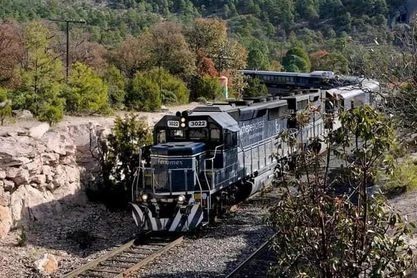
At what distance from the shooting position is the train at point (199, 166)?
1400 centimetres

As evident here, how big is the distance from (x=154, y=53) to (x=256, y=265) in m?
27.0

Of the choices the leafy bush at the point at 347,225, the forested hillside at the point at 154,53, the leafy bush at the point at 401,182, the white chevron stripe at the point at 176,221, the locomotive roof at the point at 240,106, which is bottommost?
the white chevron stripe at the point at 176,221

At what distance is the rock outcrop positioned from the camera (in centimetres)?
1433

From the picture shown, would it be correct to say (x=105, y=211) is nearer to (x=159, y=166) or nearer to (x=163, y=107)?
(x=159, y=166)

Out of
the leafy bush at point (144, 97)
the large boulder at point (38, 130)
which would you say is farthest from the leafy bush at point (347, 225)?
the leafy bush at point (144, 97)

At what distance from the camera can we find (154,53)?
37.4m

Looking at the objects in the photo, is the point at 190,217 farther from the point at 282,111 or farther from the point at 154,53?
the point at 154,53

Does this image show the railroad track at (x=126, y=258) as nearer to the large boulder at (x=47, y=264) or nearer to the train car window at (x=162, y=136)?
the large boulder at (x=47, y=264)

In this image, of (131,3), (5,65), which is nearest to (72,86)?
(5,65)

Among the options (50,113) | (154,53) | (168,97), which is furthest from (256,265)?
(154,53)

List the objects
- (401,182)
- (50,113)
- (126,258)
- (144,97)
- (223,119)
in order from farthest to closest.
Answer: (144,97), (50,113), (401,182), (223,119), (126,258)

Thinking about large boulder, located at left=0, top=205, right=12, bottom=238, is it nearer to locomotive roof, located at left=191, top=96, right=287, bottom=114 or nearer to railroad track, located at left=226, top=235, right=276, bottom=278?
locomotive roof, located at left=191, top=96, right=287, bottom=114

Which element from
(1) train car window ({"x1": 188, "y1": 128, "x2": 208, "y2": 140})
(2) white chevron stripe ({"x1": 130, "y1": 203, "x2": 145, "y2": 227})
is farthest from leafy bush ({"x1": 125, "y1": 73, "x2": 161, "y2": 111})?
(2) white chevron stripe ({"x1": 130, "y1": 203, "x2": 145, "y2": 227})

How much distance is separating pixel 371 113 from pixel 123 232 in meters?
10.2
